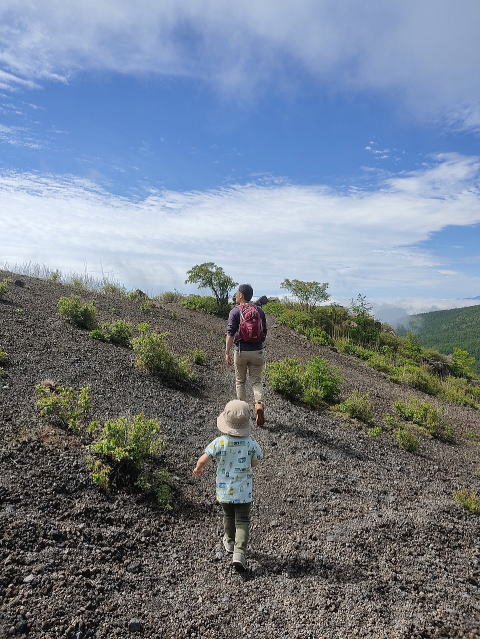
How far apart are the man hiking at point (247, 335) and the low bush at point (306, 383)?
85.9 inches

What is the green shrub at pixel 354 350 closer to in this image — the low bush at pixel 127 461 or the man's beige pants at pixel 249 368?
the man's beige pants at pixel 249 368

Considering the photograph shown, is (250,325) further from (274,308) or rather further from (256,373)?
(274,308)

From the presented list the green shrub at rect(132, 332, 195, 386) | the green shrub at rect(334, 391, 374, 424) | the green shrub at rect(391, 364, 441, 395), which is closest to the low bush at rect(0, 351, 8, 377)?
the green shrub at rect(132, 332, 195, 386)

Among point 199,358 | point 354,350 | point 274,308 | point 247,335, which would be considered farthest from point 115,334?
point 274,308

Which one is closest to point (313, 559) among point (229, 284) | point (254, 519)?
point (254, 519)

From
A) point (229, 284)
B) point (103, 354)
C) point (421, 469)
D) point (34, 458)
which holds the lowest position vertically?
point (421, 469)

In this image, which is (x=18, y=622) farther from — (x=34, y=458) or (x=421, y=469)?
(x=421, y=469)

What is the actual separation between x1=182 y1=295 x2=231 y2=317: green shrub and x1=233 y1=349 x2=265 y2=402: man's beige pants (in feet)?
34.5

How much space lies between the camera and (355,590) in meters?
3.48

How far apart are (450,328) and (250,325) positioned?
13165 cm

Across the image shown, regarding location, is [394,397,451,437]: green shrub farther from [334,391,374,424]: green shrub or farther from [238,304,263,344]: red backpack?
[238,304,263,344]: red backpack

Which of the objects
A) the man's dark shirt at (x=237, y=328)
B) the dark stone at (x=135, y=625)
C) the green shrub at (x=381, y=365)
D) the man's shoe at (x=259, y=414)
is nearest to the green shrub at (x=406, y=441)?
the man's shoe at (x=259, y=414)

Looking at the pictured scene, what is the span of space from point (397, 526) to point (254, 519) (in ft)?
4.92

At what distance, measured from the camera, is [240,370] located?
687cm
